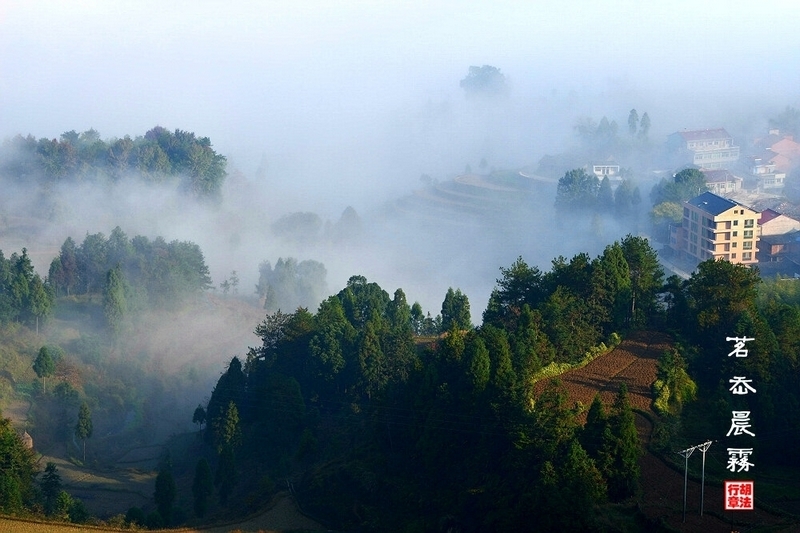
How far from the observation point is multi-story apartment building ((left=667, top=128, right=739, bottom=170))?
2613 inches

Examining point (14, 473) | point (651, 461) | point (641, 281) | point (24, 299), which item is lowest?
point (14, 473)

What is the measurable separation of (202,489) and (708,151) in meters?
50.9

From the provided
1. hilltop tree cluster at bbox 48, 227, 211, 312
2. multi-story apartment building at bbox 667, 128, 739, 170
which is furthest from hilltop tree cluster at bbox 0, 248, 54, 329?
multi-story apartment building at bbox 667, 128, 739, 170

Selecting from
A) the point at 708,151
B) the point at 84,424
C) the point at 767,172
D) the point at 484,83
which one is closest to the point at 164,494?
the point at 84,424

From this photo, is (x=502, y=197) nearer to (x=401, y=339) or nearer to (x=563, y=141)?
(x=563, y=141)

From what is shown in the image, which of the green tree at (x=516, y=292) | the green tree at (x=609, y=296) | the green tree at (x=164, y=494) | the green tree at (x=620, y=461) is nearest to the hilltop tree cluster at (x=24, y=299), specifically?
the green tree at (x=164, y=494)

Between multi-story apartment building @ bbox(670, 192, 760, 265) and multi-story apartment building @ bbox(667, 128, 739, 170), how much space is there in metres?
22.7

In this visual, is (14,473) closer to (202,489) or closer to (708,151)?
(202,489)

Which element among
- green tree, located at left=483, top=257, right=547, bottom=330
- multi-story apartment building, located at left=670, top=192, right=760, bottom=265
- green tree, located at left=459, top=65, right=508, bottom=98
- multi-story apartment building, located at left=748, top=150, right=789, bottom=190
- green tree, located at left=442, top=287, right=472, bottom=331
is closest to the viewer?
green tree, located at left=483, top=257, right=547, bottom=330

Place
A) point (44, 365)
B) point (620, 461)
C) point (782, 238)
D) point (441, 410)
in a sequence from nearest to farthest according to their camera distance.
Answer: point (620, 461)
point (441, 410)
point (44, 365)
point (782, 238)

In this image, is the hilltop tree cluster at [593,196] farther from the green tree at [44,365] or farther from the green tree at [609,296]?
the green tree at [44,365]

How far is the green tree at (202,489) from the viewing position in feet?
78.8

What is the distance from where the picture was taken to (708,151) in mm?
66750

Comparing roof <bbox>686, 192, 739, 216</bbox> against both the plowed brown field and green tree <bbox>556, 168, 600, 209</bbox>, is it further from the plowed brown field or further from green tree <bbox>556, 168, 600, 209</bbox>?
the plowed brown field
